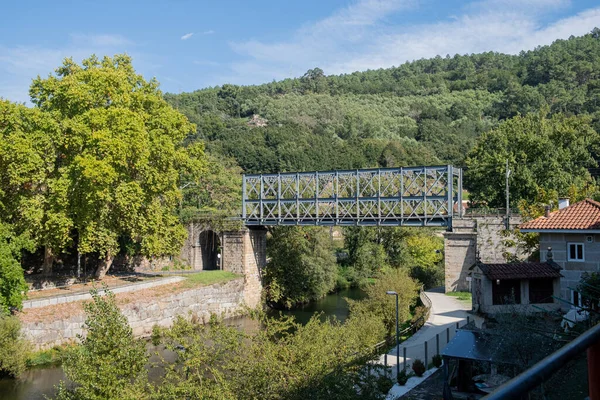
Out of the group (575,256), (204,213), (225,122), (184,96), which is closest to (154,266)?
(204,213)

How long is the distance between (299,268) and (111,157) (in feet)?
52.2

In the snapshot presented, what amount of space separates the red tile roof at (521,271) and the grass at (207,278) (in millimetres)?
17823

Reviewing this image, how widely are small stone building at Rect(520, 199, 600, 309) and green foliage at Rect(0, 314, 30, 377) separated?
21.6m

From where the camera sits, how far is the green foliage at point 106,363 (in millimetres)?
13188

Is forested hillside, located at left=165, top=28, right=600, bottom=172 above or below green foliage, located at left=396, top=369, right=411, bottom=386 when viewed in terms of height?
above

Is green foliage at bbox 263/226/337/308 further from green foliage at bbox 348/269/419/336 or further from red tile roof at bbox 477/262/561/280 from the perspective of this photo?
red tile roof at bbox 477/262/561/280

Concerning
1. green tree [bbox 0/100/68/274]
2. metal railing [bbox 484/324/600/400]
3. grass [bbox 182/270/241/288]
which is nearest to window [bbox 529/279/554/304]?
grass [bbox 182/270/241/288]

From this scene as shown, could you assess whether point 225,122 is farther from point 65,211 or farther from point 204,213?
point 65,211

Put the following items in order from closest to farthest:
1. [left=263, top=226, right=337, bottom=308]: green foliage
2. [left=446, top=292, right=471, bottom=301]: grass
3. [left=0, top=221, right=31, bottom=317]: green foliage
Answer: [left=0, top=221, right=31, bottom=317]: green foliage, [left=446, top=292, right=471, bottom=301]: grass, [left=263, top=226, right=337, bottom=308]: green foliage

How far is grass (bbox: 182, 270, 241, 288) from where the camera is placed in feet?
113

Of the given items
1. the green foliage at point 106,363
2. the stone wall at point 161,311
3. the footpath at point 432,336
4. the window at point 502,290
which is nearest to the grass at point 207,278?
the stone wall at point 161,311

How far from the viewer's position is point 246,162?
85.1 m

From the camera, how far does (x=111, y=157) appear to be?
29.1m

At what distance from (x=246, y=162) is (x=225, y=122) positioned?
23.8m
